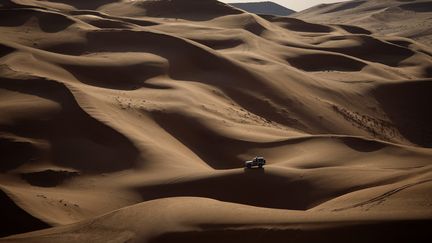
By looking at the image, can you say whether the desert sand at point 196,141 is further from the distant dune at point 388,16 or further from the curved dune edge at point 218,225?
the distant dune at point 388,16

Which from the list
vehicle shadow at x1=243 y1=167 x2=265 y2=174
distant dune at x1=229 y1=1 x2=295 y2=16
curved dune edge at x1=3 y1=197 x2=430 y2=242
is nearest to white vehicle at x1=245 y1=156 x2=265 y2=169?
vehicle shadow at x1=243 y1=167 x2=265 y2=174

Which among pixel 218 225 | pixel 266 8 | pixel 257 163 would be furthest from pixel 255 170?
pixel 266 8

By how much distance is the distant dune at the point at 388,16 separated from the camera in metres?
51.5

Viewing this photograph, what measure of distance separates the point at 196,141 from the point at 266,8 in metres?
95.1

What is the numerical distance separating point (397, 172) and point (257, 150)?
12.6 feet

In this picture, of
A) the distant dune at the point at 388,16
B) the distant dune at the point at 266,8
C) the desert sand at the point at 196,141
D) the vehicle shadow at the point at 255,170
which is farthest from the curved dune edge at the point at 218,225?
the distant dune at the point at 266,8

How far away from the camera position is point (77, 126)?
10.8m

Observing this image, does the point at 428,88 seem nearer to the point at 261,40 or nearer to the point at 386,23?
the point at 261,40

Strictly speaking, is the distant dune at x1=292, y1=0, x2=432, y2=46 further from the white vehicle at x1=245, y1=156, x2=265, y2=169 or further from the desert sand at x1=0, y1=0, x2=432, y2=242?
the white vehicle at x1=245, y1=156, x2=265, y2=169

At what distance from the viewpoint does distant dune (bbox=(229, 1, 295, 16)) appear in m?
102

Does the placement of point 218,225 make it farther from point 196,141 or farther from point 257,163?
point 196,141

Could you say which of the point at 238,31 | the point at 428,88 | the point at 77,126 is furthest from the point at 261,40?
the point at 77,126

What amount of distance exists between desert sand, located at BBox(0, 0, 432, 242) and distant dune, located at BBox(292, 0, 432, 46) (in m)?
26.7

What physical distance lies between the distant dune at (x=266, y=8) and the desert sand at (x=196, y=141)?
78.6 metres
